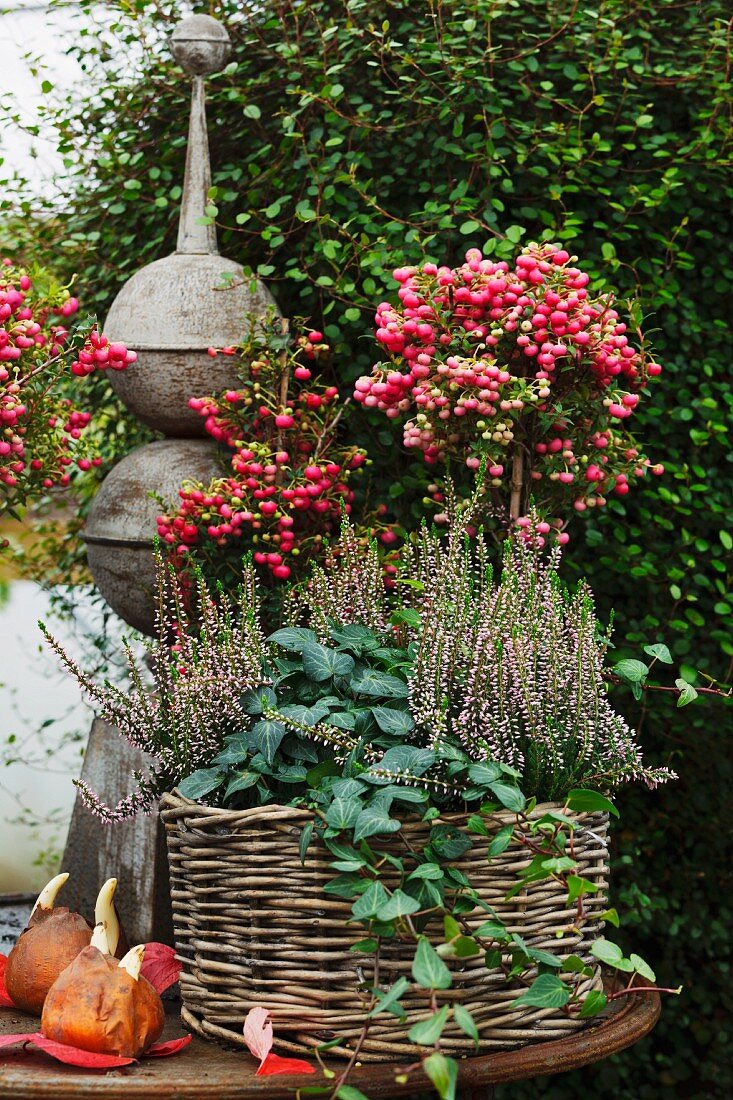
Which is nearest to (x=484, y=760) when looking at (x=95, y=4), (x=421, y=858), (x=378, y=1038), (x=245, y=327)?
(x=421, y=858)

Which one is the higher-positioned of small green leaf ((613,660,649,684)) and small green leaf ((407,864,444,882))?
small green leaf ((613,660,649,684))

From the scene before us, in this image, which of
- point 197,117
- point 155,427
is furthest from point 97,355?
point 197,117

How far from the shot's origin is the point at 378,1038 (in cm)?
155

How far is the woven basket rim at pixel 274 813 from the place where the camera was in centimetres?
156

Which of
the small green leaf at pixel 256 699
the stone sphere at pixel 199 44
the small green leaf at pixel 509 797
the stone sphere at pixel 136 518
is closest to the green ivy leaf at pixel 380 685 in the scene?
the small green leaf at pixel 256 699

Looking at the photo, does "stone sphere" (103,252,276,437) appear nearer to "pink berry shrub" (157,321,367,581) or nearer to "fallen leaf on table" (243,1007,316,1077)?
"pink berry shrub" (157,321,367,581)

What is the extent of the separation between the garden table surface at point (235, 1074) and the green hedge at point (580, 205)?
1.05m

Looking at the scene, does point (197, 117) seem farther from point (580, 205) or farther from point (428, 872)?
point (428, 872)

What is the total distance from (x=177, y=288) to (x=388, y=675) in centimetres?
108

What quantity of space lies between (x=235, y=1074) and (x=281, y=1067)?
0.06 metres

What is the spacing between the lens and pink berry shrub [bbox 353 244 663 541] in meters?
2.03

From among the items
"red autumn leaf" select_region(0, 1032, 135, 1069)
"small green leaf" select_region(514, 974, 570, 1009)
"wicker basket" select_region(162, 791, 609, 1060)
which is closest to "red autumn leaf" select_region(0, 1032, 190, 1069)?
"red autumn leaf" select_region(0, 1032, 135, 1069)

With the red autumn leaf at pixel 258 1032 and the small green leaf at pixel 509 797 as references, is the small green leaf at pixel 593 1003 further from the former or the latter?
the red autumn leaf at pixel 258 1032

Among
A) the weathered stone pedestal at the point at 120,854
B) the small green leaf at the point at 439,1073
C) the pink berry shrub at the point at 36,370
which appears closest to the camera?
the small green leaf at the point at 439,1073
